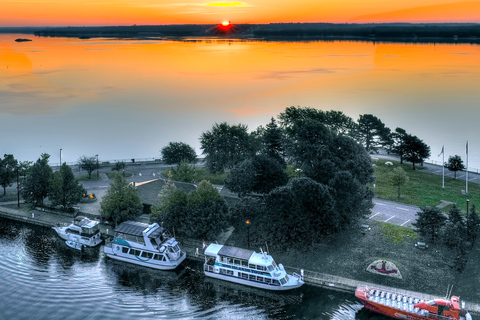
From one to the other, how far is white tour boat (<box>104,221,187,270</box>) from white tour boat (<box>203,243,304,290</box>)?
298cm

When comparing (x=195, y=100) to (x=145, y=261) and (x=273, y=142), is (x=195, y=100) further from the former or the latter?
(x=145, y=261)

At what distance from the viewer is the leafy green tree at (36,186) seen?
164 ft

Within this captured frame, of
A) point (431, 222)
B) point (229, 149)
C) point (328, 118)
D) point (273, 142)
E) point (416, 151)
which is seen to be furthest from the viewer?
point (328, 118)

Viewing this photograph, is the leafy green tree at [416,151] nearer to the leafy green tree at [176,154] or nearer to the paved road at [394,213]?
the paved road at [394,213]

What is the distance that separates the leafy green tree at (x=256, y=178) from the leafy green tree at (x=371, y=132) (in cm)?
2845

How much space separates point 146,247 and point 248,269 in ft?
28.8

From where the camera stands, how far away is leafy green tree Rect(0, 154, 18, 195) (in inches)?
2147

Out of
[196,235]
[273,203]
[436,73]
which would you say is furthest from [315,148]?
[436,73]

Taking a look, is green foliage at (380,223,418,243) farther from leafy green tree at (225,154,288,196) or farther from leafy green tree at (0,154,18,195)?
leafy green tree at (0,154,18,195)

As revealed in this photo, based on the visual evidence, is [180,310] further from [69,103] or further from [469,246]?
[69,103]

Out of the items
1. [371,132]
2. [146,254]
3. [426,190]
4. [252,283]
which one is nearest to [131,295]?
[146,254]

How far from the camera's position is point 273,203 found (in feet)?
136

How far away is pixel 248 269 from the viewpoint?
36.4 meters

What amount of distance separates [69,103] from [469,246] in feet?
349
